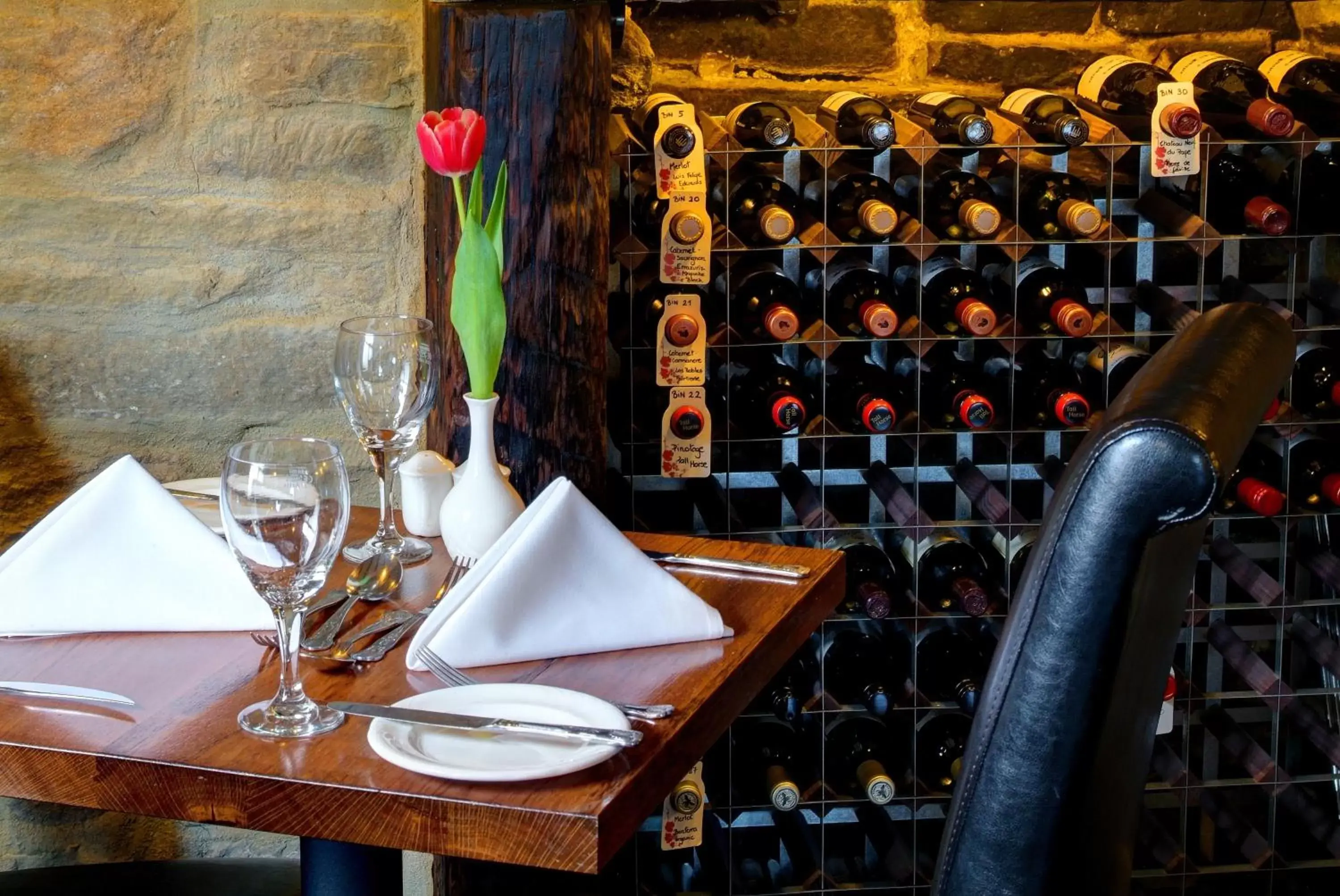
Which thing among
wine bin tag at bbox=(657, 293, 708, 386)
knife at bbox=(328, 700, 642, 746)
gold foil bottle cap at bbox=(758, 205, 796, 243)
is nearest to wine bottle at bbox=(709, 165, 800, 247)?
gold foil bottle cap at bbox=(758, 205, 796, 243)

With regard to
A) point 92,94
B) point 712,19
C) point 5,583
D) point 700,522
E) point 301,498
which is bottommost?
point 700,522

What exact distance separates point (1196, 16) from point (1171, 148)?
50cm

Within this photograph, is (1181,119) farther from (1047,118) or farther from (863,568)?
(863,568)

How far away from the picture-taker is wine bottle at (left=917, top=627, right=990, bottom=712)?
2123 mm

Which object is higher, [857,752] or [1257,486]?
[1257,486]

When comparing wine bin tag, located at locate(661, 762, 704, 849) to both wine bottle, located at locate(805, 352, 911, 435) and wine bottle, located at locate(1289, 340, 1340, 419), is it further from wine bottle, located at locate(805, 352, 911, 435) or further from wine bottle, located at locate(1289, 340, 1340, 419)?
wine bottle, located at locate(1289, 340, 1340, 419)

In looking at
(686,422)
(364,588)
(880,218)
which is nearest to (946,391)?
(880,218)

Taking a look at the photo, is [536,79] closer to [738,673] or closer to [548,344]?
[548,344]

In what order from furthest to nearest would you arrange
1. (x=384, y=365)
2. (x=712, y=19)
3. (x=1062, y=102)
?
(x=712, y=19) → (x=1062, y=102) → (x=384, y=365)

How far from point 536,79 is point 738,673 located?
3.13 feet

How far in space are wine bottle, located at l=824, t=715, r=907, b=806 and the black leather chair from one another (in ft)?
4.24

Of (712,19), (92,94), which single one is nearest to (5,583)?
(92,94)

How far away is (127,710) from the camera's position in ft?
3.26

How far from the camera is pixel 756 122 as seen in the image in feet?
6.83
